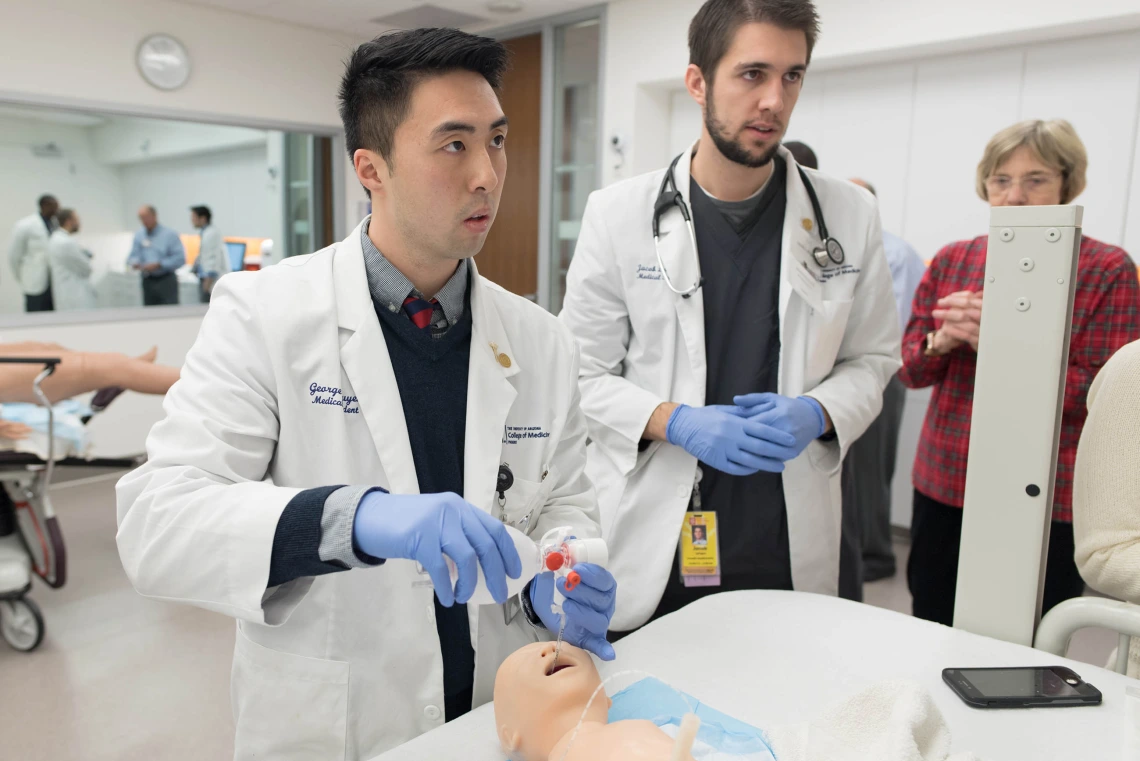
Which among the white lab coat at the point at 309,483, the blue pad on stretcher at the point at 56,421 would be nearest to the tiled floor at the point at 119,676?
the blue pad on stretcher at the point at 56,421

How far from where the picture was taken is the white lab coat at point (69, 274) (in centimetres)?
501

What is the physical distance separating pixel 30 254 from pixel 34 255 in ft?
0.07

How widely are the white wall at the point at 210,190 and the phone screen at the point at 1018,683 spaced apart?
567 cm

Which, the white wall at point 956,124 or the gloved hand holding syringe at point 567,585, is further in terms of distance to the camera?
the white wall at point 956,124

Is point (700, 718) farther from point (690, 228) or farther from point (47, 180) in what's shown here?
point (47, 180)

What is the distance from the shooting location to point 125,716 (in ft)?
8.30

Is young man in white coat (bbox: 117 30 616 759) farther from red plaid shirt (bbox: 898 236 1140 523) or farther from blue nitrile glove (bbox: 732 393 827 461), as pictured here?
red plaid shirt (bbox: 898 236 1140 523)

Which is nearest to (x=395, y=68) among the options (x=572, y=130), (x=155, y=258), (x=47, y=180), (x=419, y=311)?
(x=419, y=311)

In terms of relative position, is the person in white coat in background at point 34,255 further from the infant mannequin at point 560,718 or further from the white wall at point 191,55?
the infant mannequin at point 560,718

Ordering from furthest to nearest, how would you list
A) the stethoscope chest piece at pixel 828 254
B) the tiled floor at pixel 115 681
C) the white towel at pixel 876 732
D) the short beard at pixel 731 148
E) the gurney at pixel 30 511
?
the gurney at pixel 30 511, the tiled floor at pixel 115 681, the stethoscope chest piece at pixel 828 254, the short beard at pixel 731 148, the white towel at pixel 876 732

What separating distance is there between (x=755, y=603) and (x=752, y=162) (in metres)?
0.85

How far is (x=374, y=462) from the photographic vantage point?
3.97 ft

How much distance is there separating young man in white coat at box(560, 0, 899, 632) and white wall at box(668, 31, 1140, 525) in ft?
6.99

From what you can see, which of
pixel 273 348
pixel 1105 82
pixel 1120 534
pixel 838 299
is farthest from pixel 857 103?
pixel 273 348
